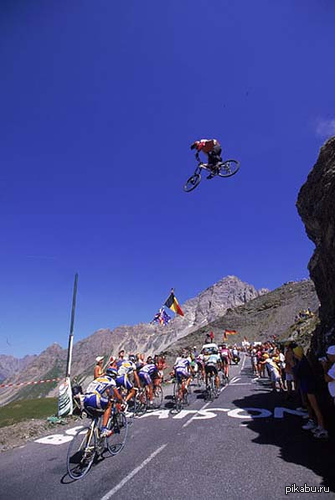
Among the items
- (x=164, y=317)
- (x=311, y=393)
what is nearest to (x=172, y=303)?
(x=164, y=317)

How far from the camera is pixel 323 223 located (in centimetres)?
1336

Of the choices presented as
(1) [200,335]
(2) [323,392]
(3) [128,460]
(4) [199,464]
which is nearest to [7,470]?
(3) [128,460]

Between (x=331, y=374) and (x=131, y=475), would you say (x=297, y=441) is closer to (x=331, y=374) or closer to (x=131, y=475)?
(x=331, y=374)

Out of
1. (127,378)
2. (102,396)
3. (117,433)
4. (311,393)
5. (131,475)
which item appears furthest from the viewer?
(127,378)

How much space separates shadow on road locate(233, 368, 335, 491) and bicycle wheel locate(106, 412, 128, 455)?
10.8 feet

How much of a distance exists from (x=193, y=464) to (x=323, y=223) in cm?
1157

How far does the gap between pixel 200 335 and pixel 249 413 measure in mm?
78457

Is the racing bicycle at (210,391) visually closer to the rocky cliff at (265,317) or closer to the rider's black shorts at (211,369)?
the rider's black shorts at (211,369)

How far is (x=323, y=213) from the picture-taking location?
13.4m

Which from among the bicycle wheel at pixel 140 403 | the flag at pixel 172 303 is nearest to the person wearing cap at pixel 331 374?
the bicycle wheel at pixel 140 403

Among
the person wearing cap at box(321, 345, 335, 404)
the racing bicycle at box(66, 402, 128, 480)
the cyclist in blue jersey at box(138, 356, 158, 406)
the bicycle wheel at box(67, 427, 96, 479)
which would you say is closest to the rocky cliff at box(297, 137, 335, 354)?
the person wearing cap at box(321, 345, 335, 404)

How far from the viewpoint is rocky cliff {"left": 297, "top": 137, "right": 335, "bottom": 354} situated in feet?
40.1

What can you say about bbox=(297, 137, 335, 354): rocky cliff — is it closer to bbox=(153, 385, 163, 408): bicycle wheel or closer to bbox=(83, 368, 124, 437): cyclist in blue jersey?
bbox=(153, 385, 163, 408): bicycle wheel

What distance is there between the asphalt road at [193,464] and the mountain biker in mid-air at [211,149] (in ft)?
31.0
